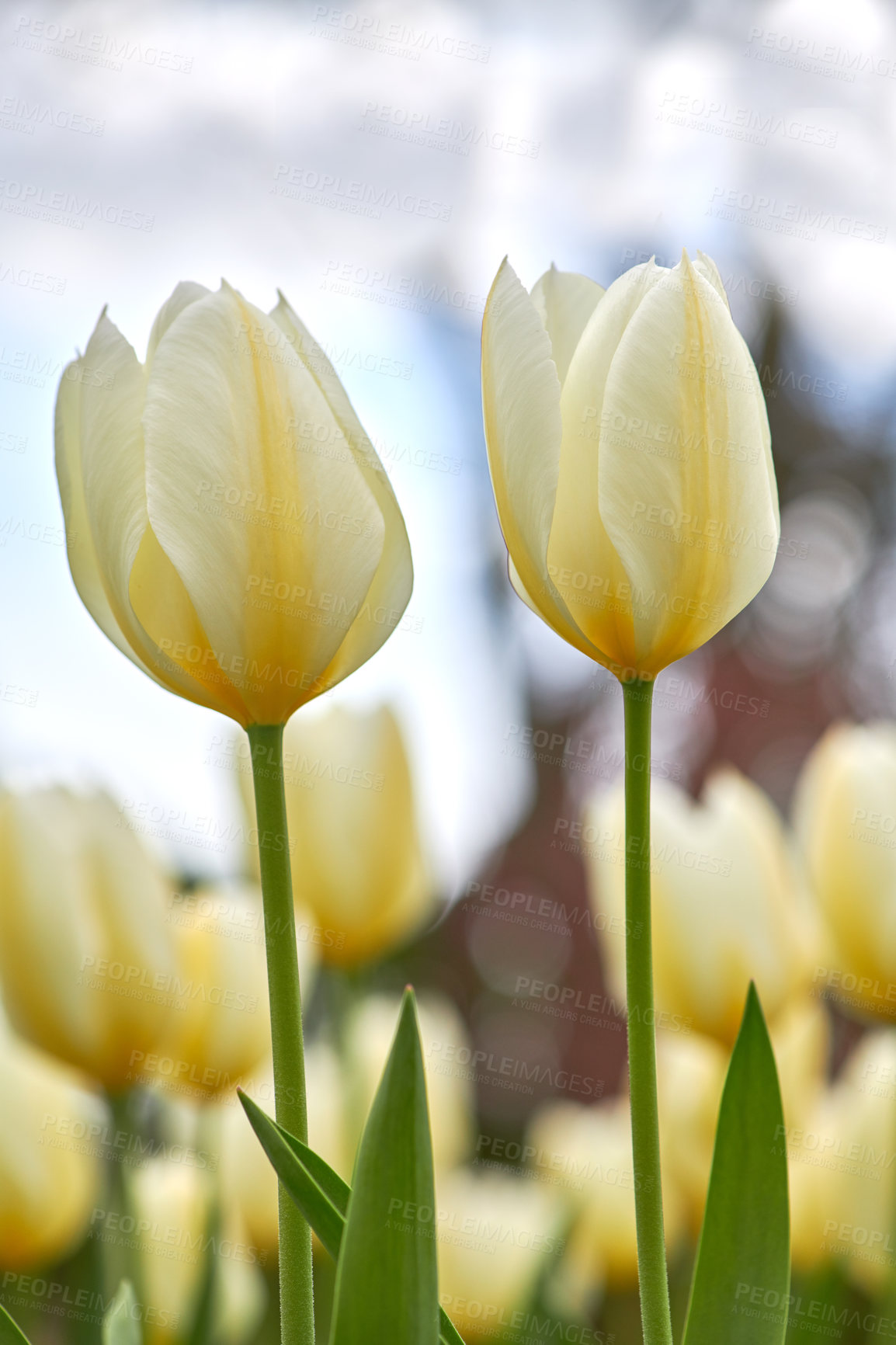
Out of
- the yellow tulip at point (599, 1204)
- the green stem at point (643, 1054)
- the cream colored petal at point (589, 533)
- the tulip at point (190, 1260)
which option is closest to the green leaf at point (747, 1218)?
the green stem at point (643, 1054)

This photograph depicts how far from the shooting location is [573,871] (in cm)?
293

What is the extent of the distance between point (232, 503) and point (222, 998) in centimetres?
55

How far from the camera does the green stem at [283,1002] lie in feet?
1.14

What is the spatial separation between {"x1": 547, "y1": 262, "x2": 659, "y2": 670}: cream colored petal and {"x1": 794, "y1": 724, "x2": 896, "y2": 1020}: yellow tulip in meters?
0.43

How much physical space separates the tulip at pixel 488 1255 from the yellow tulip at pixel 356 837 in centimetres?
21

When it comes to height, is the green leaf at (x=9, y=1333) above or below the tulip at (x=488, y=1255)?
above

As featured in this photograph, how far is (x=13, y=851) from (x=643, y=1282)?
1.66 ft

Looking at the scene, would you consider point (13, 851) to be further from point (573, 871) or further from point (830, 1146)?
point (573, 871)

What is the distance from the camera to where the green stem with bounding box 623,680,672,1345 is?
34 cm
